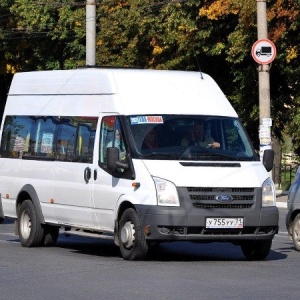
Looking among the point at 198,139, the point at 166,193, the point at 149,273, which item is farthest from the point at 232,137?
the point at 149,273

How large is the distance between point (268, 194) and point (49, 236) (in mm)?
3919

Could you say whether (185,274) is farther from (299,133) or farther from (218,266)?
(299,133)

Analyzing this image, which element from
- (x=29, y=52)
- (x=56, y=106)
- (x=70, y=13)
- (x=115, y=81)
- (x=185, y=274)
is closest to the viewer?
(x=185, y=274)

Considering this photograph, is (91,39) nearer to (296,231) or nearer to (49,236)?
(49,236)

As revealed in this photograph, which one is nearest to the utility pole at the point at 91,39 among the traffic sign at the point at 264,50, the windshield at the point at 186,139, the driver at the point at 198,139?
the traffic sign at the point at 264,50

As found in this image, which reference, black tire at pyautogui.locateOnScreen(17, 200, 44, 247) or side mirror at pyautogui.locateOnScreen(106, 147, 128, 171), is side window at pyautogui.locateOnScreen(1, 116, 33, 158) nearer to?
black tire at pyautogui.locateOnScreen(17, 200, 44, 247)

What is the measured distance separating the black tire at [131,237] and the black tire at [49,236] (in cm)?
259

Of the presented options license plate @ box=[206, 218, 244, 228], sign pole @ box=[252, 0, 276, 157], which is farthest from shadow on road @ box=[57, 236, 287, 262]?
sign pole @ box=[252, 0, 276, 157]

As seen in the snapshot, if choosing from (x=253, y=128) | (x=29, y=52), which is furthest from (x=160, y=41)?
(x=29, y=52)

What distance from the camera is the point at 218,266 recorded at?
596 inches

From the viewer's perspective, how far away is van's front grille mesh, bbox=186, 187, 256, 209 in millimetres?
15438

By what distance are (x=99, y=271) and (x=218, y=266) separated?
1.58 metres

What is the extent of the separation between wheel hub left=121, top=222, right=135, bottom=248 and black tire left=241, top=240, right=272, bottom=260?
5.31 ft

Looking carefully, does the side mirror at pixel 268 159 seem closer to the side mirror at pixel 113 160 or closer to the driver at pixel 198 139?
the driver at pixel 198 139
